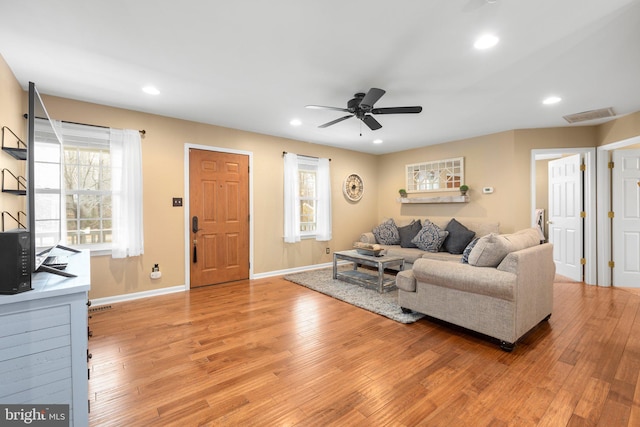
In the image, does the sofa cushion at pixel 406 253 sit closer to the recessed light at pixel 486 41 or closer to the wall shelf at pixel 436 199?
the wall shelf at pixel 436 199

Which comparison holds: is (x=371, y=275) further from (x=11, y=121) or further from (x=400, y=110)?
(x=11, y=121)

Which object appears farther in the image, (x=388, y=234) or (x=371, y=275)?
(x=388, y=234)

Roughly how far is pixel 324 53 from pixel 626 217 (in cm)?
515

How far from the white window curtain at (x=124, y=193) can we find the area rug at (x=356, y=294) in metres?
2.40

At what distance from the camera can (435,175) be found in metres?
5.78

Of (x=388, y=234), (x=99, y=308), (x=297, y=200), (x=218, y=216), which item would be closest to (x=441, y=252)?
(x=388, y=234)

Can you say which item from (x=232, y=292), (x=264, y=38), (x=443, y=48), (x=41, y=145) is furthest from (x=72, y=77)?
(x=443, y=48)

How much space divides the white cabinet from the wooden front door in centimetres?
298

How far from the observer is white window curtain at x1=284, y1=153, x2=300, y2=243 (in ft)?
17.1

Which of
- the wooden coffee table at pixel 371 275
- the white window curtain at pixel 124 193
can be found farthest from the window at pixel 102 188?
the wooden coffee table at pixel 371 275

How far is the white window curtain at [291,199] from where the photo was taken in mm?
5207

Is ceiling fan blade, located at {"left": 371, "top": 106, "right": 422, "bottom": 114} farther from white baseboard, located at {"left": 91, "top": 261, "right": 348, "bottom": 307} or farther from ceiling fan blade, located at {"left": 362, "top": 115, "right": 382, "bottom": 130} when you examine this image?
white baseboard, located at {"left": 91, "top": 261, "right": 348, "bottom": 307}

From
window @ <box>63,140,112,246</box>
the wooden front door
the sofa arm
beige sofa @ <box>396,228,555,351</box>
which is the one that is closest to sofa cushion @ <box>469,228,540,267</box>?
beige sofa @ <box>396,228,555,351</box>

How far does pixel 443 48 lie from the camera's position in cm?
234
